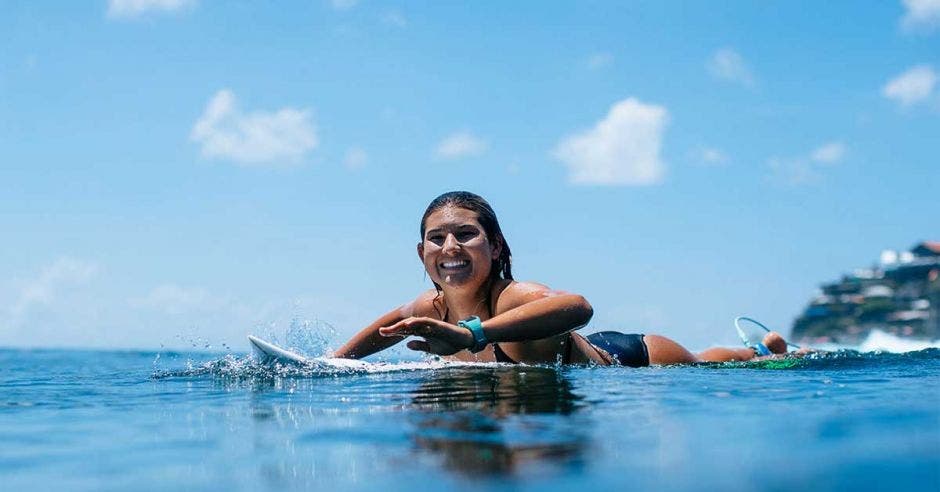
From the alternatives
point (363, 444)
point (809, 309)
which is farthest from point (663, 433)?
point (809, 309)

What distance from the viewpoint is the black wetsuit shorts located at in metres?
8.12

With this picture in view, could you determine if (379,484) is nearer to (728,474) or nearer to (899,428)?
(728,474)

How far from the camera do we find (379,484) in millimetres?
2377

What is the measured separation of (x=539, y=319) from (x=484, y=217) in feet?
4.02

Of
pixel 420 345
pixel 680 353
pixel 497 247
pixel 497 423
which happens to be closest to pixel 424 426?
pixel 497 423

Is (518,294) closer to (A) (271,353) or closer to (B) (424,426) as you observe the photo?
(A) (271,353)

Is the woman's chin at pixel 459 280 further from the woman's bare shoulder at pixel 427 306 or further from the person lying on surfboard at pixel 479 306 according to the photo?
the woman's bare shoulder at pixel 427 306

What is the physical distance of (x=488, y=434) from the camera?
3.09 m

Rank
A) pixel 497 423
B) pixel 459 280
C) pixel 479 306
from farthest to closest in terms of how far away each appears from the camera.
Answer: pixel 479 306 → pixel 459 280 → pixel 497 423

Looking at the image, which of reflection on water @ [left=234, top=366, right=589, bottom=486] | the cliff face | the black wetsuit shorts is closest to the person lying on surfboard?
the black wetsuit shorts

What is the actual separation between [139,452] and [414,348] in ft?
8.77

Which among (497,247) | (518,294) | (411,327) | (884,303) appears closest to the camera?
(411,327)

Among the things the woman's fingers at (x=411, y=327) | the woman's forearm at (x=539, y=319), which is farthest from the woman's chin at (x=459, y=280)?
the woman's fingers at (x=411, y=327)

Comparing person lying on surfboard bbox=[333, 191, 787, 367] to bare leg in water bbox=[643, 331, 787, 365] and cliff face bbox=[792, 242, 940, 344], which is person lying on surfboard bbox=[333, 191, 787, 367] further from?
cliff face bbox=[792, 242, 940, 344]
